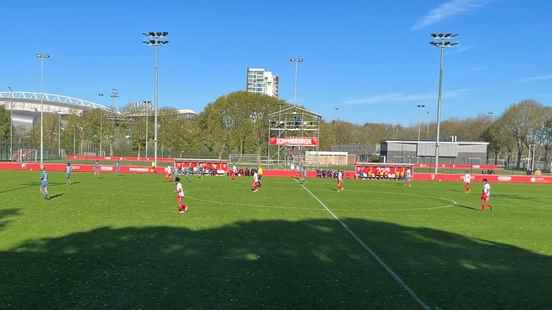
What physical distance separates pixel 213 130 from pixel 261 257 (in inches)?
3124

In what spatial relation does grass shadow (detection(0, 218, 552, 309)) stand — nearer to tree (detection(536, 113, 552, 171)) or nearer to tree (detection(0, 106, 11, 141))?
tree (detection(536, 113, 552, 171))

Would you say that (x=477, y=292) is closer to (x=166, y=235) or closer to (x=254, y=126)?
(x=166, y=235)

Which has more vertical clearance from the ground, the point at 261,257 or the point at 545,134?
the point at 545,134

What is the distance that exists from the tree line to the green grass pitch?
6433 cm

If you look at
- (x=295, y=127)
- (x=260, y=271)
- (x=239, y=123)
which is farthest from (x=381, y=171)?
(x=239, y=123)

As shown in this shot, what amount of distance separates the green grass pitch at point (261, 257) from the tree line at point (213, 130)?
6433cm

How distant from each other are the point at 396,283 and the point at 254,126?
79.8 meters

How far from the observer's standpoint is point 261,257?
468 inches

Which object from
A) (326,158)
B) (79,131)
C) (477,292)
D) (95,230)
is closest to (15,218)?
(95,230)

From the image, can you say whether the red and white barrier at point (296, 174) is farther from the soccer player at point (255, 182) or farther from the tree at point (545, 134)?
the tree at point (545, 134)

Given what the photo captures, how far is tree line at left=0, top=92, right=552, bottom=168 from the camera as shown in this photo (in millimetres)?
88062

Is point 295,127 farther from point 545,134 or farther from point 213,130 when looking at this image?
point 545,134

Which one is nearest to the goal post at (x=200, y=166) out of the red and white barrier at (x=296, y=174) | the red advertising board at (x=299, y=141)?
the red and white barrier at (x=296, y=174)

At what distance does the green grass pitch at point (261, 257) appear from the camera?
861 cm
